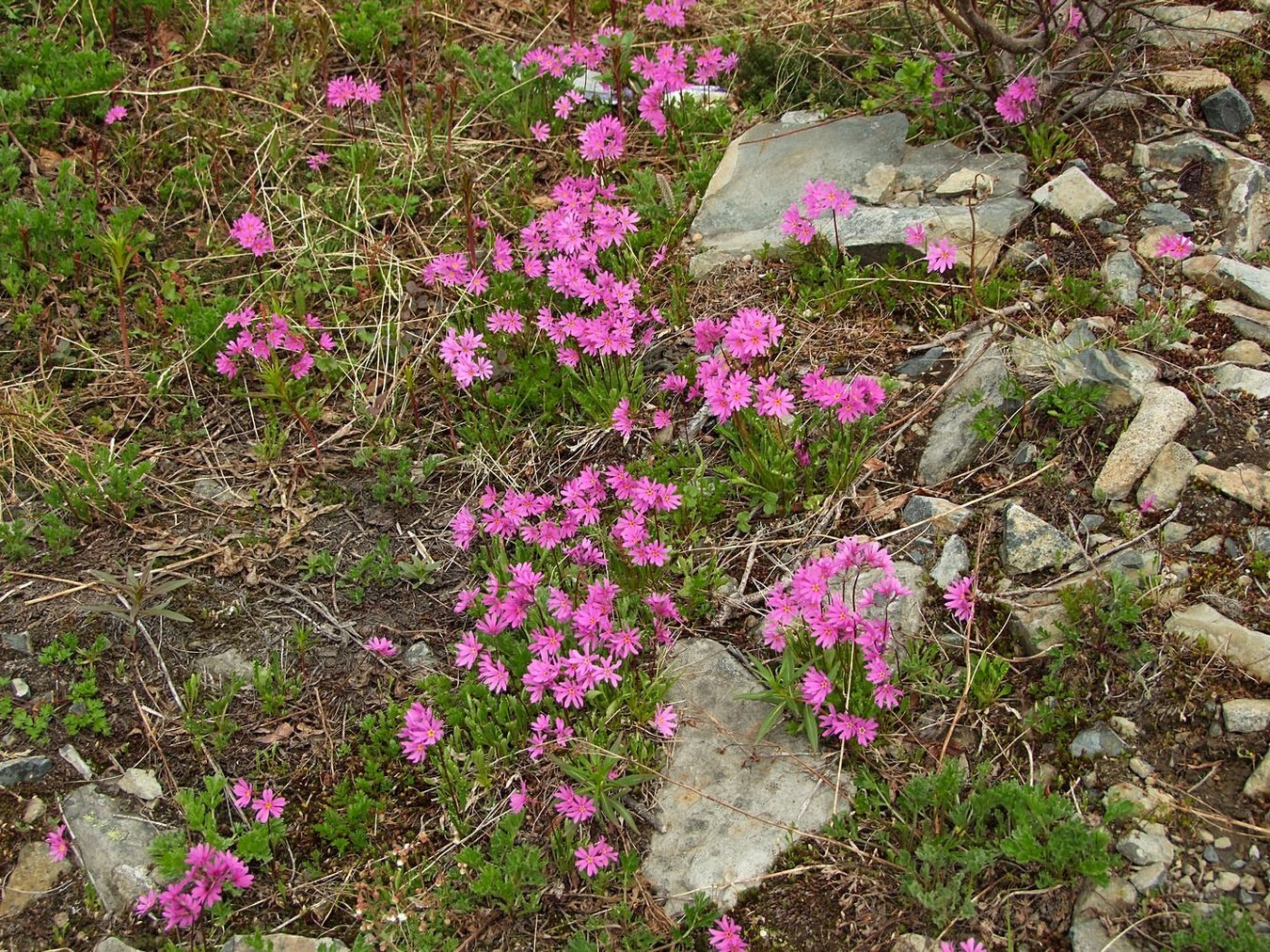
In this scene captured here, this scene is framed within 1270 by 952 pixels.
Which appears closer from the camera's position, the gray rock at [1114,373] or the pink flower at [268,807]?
the pink flower at [268,807]

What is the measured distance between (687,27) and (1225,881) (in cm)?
589

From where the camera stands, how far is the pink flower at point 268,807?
4.07 meters

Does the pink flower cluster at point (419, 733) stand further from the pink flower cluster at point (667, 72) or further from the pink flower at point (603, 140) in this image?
the pink flower cluster at point (667, 72)

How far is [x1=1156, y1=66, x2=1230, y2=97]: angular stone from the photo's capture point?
571cm

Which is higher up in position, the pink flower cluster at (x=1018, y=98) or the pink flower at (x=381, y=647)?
the pink flower cluster at (x=1018, y=98)

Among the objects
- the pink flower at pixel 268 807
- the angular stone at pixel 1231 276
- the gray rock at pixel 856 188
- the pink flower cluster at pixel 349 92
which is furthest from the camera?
the pink flower cluster at pixel 349 92

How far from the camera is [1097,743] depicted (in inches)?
149

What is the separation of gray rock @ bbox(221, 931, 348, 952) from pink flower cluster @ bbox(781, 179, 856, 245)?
12.3 ft

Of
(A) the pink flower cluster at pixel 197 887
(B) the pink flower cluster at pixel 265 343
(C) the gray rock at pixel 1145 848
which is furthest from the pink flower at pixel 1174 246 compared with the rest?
(A) the pink flower cluster at pixel 197 887

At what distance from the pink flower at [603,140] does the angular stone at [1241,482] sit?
137 inches

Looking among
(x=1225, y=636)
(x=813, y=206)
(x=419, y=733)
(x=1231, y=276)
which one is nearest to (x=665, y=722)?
(x=419, y=733)

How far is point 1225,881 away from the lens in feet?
11.1

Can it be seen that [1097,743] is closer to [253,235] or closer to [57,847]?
[57,847]

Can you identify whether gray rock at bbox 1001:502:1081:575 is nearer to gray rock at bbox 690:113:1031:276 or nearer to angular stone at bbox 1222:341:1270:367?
angular stone at bbox 1222:341:1270:367
